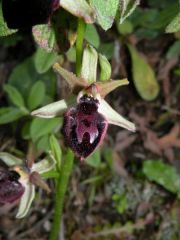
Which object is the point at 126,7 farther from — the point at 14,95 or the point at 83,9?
the point at 14,95

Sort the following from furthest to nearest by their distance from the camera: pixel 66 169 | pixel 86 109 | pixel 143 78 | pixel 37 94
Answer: pixel 143 78 < pixel 37 94 < pixel 66 169 < pixel 86 109

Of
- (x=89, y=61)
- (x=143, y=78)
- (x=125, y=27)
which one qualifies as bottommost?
(x=143, y=78)

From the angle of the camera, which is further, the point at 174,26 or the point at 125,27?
the point at 125,27

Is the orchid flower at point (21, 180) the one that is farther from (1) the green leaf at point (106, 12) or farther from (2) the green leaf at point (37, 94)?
(1) the green leaf at point (106, 12)

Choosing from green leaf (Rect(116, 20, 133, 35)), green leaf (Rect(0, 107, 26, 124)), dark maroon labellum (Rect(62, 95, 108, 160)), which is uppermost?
dark maroon labellum (Rect(62, 95, 108, 160))

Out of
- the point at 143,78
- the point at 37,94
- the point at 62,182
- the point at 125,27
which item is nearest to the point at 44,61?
the point at 37,94

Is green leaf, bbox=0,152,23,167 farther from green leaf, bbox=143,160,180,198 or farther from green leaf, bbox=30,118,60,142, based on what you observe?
green leaf, bbox=143,160,180,198

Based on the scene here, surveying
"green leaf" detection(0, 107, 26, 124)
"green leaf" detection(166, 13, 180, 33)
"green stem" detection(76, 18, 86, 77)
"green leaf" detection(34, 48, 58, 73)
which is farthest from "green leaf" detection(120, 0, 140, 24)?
"green leaf" detection(0, 107, 26, 124)

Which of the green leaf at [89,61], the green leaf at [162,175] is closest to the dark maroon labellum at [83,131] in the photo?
the green leaf at [89,61]
